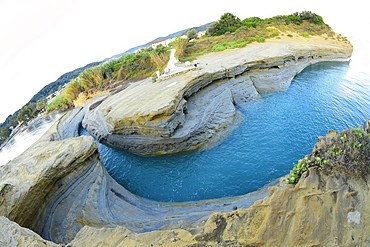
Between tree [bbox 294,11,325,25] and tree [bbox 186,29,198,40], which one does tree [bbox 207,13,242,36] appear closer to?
tree [bbox 186,29,198,40]

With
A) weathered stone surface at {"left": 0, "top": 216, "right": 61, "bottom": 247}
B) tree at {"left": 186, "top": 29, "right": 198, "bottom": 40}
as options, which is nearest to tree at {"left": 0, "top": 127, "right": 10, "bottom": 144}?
weathered stone surface at {"left": 0, "top": 216, "right": 61, "bottom": 247}

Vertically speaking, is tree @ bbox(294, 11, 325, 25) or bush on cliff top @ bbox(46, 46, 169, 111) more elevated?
bush on cliff top @ bbox(46, 46, 169, 111)

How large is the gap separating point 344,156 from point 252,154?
17.6 ft

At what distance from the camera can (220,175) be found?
847cm

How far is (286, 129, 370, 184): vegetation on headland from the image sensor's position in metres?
3.67

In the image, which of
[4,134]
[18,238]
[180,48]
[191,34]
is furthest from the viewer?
[191,34]

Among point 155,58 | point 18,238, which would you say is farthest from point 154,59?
point 18,238

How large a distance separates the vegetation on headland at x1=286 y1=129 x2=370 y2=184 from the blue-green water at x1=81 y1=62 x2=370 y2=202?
374cm

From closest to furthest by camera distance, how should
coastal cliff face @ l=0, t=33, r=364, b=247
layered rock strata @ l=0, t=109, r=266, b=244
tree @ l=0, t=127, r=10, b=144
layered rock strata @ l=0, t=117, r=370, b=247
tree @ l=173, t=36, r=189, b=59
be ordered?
1. layered rock strata @ l=0, t=117, r=370, b=247
2. coastal cliff face @ l=0, t=33, r=364, b=247
3. layered rock strata @ l=0, t=109, r=266, b=244
4. tree @ l=0, t=127, r=10, b=144
5. tree @ l=173, t=36, r=189, b=59

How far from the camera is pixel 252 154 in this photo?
30.1 ft

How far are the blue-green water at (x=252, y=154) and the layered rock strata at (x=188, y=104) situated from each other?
2.93 feet

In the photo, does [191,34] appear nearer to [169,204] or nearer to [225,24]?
[225,24]

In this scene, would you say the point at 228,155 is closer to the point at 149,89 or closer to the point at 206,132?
the point at 206,132

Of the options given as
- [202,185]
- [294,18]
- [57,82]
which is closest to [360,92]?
[202,185]
